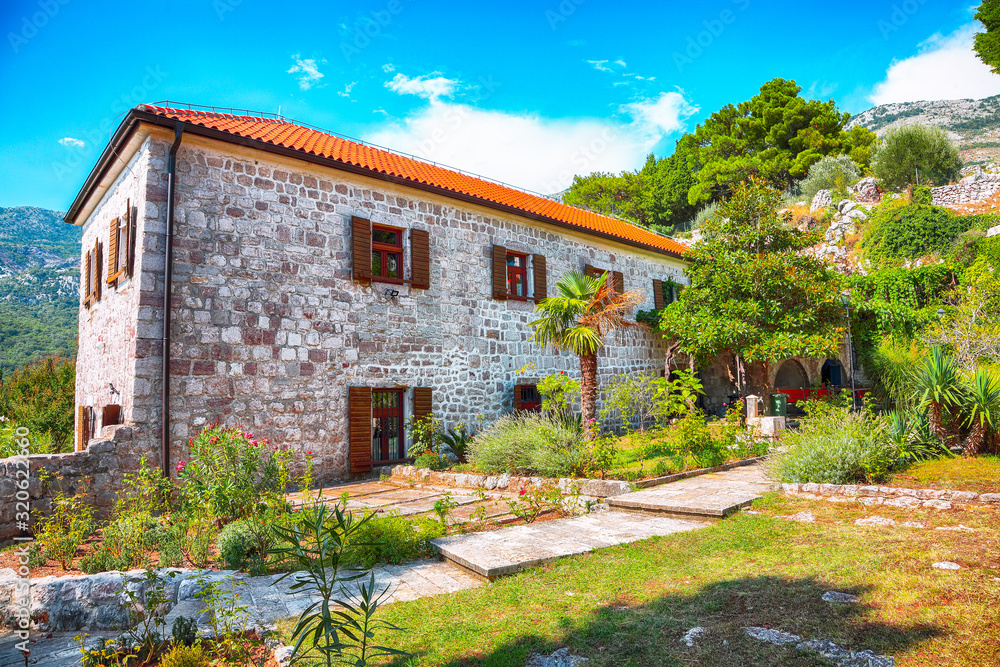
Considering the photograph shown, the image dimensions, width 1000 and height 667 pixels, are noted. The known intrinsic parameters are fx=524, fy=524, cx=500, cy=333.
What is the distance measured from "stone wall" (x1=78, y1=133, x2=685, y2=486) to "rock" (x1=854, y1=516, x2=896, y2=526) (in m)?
8.23

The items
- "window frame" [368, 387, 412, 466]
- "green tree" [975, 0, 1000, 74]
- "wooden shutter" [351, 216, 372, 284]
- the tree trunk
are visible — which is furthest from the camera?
"green tree" [975, 0, 1000, 74]

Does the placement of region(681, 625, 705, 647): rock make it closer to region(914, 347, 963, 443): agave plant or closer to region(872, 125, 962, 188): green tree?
region(914, 347, 963, 443): agave plant

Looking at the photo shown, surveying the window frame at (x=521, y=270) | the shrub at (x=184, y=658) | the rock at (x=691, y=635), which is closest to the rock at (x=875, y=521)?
the rock at (x=691, y=635)

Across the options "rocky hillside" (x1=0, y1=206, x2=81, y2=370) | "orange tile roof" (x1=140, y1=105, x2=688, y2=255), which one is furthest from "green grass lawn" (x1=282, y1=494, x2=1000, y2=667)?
"rocky hillside" (x1=0, y1=206, x2=81, y2=370)

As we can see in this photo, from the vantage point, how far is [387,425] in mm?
11273

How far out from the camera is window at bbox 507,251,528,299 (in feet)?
45.9

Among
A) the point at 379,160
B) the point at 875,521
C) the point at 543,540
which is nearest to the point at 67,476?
the point at 543,540

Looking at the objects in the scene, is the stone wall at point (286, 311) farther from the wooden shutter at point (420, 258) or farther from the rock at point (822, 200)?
the rock at point (822, 200)

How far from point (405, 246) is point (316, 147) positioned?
2748 millimetres

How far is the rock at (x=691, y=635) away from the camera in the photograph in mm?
3104

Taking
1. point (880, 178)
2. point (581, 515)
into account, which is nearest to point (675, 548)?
point (581, 515)

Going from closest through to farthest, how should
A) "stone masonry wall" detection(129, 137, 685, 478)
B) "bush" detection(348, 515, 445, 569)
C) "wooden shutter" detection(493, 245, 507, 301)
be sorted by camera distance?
"bush" detection(348, 515, 445, 569), "stone masonry wall" detection(129, 137, 685, 478), "wooden shutter" detection(493, 245, 507, 301)

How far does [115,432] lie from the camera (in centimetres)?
775

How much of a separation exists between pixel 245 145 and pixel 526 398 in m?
8.46
